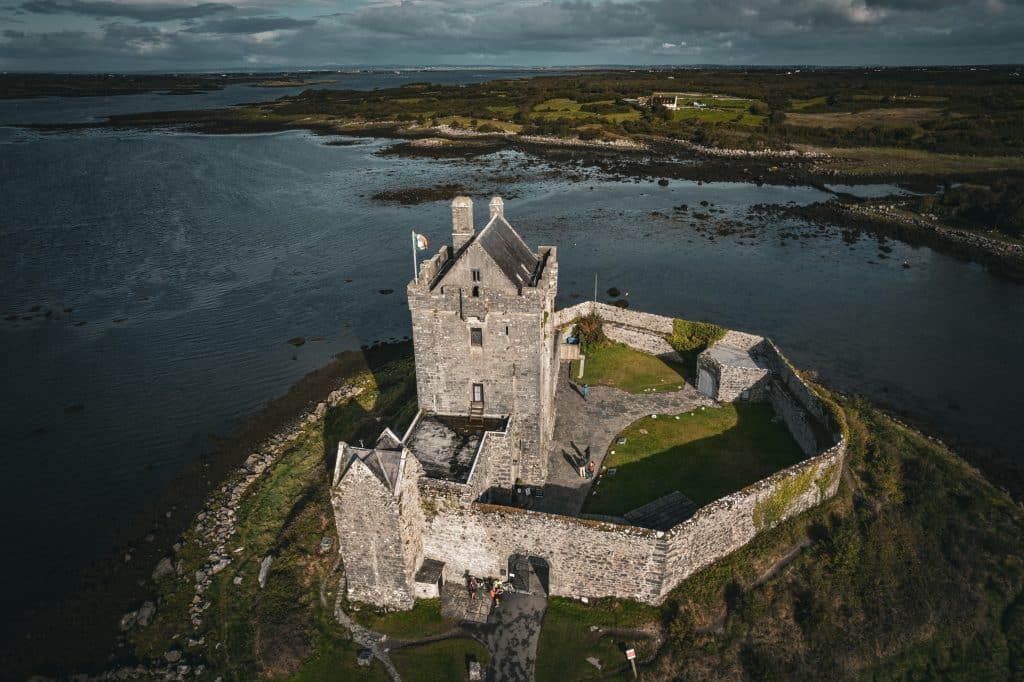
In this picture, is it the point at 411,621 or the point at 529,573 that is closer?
the point at 411,621

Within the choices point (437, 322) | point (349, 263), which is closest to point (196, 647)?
point (437, 322)

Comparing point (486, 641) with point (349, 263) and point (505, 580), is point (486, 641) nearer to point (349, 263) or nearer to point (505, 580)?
point (505, 580)

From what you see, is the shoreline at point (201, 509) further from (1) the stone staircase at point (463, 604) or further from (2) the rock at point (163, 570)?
(1) the stone staircase at point (463, 604)

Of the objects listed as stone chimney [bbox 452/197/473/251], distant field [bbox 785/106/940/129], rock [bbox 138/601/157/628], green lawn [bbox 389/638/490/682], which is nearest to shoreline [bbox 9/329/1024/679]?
rock [bbox 138/601/157/628]

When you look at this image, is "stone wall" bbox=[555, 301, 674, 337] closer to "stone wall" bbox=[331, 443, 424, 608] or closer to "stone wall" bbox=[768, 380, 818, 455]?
"stone wall" bbox=[768, 380, 818, 455]

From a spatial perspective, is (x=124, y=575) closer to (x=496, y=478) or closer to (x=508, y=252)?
(x=496, y=478)

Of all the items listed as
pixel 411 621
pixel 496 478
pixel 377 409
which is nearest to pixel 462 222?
pixel 496 478
